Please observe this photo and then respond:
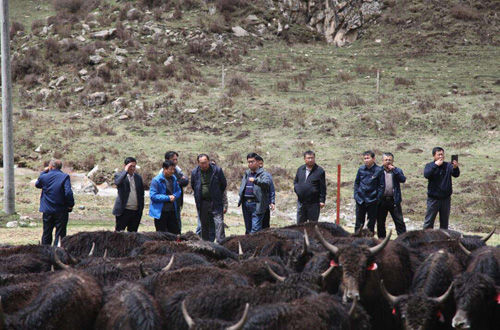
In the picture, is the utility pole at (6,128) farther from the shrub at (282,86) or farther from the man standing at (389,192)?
the shrub at (282,86)

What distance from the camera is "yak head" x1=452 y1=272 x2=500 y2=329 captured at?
6.69 metres

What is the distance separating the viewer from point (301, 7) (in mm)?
40531

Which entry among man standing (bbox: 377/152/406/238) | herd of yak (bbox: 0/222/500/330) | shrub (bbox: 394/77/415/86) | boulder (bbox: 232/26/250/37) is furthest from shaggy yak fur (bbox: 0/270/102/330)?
boulder (bbox: 232/26/250/37)

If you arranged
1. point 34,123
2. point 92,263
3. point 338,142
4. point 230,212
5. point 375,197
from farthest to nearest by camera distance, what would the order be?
point 34,123
point 338,142
point 230,212
point 375,197
point 92,263

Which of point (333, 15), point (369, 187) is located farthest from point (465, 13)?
point (369, 187)

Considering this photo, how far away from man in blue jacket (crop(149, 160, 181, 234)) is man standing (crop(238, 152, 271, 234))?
130cm

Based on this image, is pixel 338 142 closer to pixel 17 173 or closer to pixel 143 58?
pixel 17 173

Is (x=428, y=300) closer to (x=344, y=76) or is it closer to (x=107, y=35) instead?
(x=344, y=76)

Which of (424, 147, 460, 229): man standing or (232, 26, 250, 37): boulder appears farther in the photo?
(232, 26, 250, 37): boulder

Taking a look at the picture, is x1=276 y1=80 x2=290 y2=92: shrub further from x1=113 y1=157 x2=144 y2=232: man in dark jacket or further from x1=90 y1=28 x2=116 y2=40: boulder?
x1=113 y1=157 x2=144 y2=232: man in dark jacket

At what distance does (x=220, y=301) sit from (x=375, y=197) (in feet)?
17.9

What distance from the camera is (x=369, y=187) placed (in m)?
11.2

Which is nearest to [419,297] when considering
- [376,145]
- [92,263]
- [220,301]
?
[220,301]

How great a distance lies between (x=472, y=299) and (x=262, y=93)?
76.6 ft
